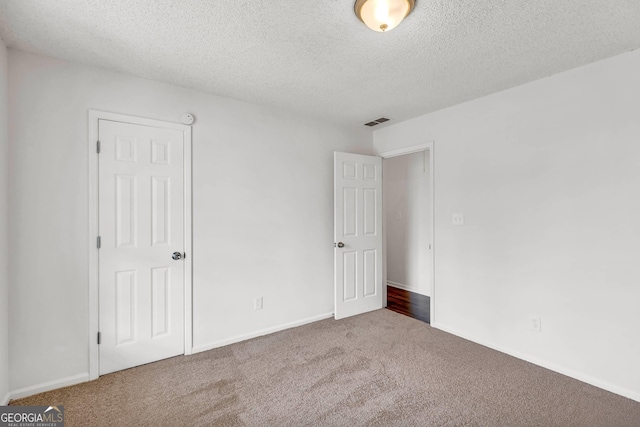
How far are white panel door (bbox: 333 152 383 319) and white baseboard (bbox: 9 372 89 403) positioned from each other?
2.42 meters

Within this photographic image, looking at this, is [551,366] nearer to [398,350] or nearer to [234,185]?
[398,350]

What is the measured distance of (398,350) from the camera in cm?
277

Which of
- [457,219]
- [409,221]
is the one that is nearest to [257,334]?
[457,219]

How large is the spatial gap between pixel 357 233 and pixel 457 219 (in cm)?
118

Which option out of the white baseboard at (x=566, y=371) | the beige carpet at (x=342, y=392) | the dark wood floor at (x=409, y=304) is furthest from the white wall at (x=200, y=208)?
the white baseboard at (x=566, y=371)

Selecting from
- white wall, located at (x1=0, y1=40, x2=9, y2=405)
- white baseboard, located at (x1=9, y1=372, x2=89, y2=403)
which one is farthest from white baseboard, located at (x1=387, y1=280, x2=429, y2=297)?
white wall, located at (x1=0, y1=40, x2=9, y2=405)

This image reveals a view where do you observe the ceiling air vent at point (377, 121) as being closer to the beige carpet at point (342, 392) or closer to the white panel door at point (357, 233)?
the white panel door at point (357, 233)

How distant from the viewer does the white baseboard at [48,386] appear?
2.03 metres

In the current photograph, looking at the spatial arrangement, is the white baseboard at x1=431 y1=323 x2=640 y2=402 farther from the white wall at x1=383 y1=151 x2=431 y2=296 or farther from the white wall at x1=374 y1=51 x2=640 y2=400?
the white wall at x1=383 y1=151 x2=431 y2=296

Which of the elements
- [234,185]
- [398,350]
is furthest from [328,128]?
[398,350]

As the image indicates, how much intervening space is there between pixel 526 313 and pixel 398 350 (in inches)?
46.9

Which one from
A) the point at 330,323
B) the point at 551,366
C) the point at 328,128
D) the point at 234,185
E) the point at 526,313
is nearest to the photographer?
the point at 551,366

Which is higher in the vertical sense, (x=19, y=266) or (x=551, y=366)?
(x=19, y=266)

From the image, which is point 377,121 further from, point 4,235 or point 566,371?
point 4,235
